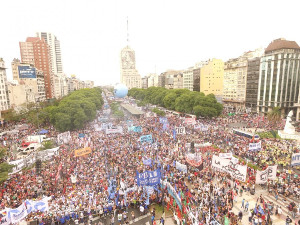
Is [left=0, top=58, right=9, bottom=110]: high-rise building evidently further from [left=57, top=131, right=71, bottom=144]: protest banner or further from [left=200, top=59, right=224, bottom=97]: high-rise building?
[left=200, top=59, right=224, bottom=97]: high-rise building

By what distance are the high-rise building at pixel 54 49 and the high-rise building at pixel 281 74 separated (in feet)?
457

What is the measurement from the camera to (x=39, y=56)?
4097 inches

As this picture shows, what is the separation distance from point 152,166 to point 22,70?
262 ft

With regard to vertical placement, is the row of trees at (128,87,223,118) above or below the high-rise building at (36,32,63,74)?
below

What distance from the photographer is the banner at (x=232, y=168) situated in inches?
637

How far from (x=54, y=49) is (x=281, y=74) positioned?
154090mm

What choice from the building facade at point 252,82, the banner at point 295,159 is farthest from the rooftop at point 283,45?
the banner at point 295,159

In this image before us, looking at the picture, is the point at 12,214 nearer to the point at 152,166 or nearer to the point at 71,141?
the point at 152,166

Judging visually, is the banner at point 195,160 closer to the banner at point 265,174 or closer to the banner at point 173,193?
the banner at point 173,193

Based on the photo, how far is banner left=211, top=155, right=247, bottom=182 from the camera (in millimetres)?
16181

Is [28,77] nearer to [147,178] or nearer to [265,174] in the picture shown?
[147,178]

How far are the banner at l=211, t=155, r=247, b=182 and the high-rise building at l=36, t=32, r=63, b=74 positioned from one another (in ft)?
504

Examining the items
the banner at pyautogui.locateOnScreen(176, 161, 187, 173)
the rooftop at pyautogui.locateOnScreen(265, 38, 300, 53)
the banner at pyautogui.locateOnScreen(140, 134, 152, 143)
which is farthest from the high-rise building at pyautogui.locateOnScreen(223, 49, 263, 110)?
the banner at pyautogui.locateOnScreen(176, 161, 187, 173)

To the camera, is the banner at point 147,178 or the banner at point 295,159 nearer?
the banner at point 147,178
